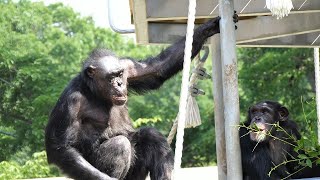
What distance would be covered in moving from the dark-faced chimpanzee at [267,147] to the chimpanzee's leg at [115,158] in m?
1.10

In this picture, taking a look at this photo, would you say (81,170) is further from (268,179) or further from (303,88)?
(303,88)

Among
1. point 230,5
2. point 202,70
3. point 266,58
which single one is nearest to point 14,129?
point 266,58

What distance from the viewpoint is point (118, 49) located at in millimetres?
23953

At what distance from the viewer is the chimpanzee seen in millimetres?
7035

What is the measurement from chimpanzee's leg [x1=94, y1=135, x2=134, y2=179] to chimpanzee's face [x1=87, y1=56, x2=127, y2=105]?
0.40 m

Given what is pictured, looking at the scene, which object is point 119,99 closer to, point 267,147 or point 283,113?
point 267,147

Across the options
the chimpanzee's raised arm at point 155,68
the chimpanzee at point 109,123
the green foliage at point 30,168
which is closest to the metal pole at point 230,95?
the chimpanzee at point 109,123

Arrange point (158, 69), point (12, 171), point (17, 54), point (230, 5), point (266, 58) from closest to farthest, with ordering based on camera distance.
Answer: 1. point (230, 5)
2. point (158, 69)
3. point (12, 171)
4. point (17, 54)
5. point (266, 58)

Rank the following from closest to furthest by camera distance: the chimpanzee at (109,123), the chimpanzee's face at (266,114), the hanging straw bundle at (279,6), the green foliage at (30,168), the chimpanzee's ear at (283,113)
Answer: the hanging straw bundle at (279,6) < the chimpanzee at (109,123) < the chimpanzee's face at (266,114) < the chimpanzee's ear at (283,113) < the green foliage at (30,168)

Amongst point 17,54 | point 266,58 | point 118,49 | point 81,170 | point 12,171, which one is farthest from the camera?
point 118,49

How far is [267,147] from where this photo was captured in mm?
7609

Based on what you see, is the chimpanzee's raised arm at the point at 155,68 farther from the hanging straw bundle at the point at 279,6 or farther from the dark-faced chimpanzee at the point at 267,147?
the hanging straw bundle at the point at 279,6

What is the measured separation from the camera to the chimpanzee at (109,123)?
23.1ft

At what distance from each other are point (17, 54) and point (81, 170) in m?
12.9
